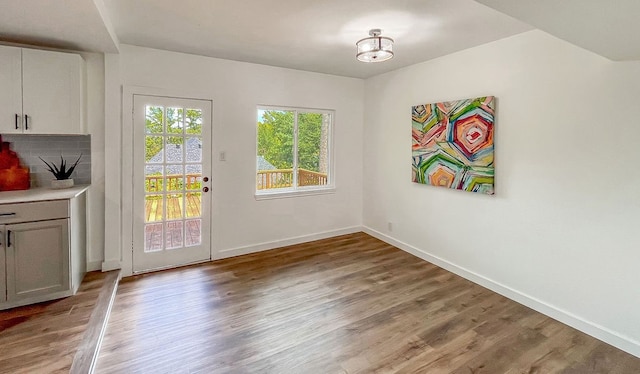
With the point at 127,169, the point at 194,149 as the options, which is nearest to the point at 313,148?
the point at 194,149

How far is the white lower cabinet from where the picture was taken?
2.54 metres

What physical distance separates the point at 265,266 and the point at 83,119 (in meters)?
2.45

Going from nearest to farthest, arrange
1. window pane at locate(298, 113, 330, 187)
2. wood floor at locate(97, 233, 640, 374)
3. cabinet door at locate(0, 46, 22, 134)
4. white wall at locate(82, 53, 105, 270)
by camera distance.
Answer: wood floor at locate(97, 233, 640, 374) → cabinet door at locate(0, 46, 22, 134) → white wall at locate(82, 53, 105, 270) → window pane at locate(298, 113, 330, 187)

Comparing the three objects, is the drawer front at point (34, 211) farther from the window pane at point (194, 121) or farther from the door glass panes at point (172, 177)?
the window pane at point (194, 121)

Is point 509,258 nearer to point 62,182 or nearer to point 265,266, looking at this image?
point 265,266

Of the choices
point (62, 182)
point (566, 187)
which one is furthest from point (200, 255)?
point (566, 187)

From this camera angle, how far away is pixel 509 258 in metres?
3.07

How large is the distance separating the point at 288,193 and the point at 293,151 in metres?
0.62

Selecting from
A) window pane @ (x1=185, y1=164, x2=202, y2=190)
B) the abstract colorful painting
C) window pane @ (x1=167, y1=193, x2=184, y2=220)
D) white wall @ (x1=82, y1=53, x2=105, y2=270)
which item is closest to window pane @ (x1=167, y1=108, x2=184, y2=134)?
window pane @ (x1=185, y1=164, x2=202, y2=190)

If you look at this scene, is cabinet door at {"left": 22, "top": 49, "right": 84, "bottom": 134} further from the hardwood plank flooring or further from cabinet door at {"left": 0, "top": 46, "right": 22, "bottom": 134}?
the hardwood plank flooring

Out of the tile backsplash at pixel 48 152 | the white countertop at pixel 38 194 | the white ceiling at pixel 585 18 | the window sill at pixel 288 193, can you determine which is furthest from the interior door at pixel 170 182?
→ the white ceiling at pixel 585 18

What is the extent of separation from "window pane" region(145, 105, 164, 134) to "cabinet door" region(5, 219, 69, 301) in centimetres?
126

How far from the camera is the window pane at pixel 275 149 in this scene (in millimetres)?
4363

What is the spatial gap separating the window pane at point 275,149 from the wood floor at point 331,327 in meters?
1.37
